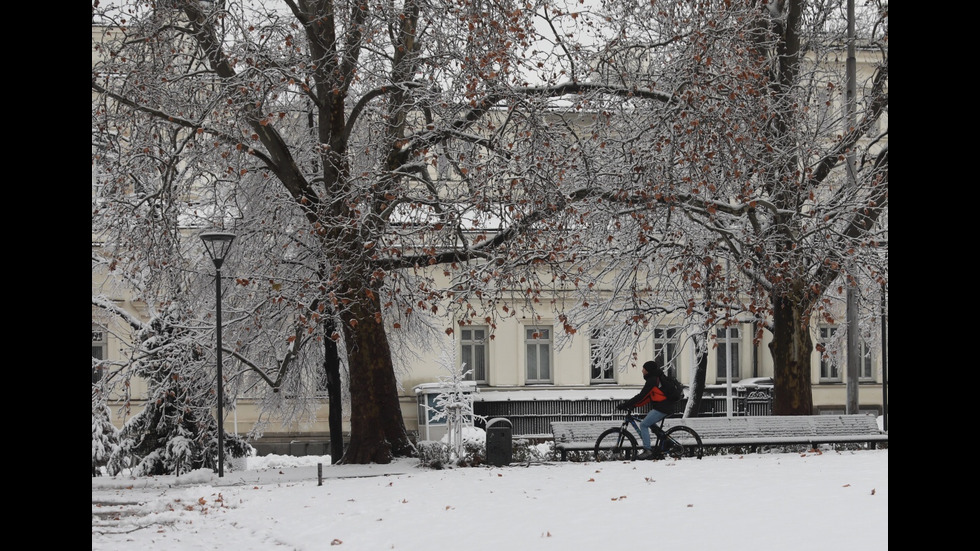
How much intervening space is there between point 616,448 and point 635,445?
0.36 metres

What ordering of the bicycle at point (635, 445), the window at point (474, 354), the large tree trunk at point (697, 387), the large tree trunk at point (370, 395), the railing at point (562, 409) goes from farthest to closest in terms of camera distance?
the window at point (474, 354), the railing at point (562, 409), the large tree trunk at point (697, 387), the large tree trunk at point (370, 395), the bicycle at point (635, 445)

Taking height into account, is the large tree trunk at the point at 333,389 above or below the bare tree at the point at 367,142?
below

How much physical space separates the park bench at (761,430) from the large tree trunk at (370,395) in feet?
10.1

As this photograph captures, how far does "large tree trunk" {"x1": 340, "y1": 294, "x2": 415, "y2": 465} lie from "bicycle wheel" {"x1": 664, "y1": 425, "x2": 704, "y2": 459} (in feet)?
15.9

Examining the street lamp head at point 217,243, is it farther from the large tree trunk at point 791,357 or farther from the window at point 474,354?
the window at point 474,354

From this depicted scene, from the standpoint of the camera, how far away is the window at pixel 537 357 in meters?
37.2

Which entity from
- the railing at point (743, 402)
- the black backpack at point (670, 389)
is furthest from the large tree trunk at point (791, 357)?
the railing at point (743, 402)

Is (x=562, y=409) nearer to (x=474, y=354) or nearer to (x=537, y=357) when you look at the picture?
(x=537, y=357)

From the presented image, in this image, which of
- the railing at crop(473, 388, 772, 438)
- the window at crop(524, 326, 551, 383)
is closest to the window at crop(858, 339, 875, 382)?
the railing at crop(473, 388, 772, 438)

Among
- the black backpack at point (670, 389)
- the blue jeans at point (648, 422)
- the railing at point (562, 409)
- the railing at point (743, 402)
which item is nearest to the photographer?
the black backpack at point (670, 389)
